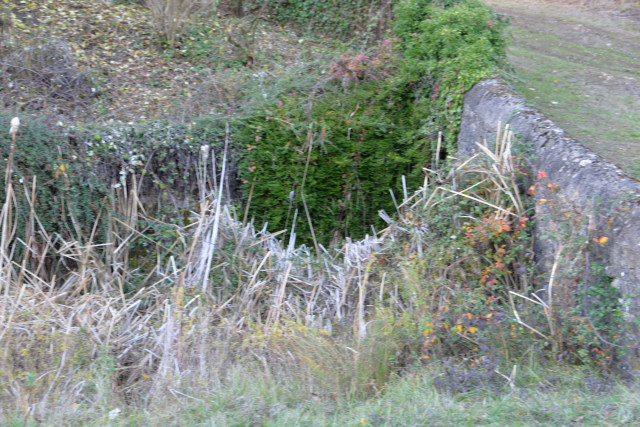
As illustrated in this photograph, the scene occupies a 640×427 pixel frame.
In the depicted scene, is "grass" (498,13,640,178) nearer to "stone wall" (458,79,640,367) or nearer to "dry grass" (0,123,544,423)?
"stone wall" (458,79,640,367)

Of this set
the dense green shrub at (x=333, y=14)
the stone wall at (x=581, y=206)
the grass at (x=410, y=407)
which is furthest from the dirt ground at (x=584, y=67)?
the grass at (x=410, y=407)

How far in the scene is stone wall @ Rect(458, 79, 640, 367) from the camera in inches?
161

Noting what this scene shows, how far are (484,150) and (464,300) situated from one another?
5.49ft

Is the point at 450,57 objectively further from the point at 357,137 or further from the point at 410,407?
the point at 410,407

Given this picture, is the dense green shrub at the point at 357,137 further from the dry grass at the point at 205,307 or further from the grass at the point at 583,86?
the grass at the point at 583,86

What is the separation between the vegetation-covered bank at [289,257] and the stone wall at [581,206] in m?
0.15

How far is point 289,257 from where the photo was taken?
6.55 metres

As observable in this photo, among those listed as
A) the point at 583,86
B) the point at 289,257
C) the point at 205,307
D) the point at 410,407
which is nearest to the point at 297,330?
the point at 205,307

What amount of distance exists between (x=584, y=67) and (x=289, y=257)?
6.15 m

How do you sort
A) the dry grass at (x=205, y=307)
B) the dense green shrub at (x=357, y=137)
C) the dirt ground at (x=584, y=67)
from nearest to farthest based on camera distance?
the dry grass at (x=205, y=307) → the dirt ground at (x=584, y=67) → the dense green shrub at (x=357, y=137)

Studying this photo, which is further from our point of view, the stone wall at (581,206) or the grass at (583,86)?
the grass at (583,86)

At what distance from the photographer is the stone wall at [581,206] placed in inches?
161

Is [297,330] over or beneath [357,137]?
beneath

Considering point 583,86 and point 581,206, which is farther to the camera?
point 583,86
